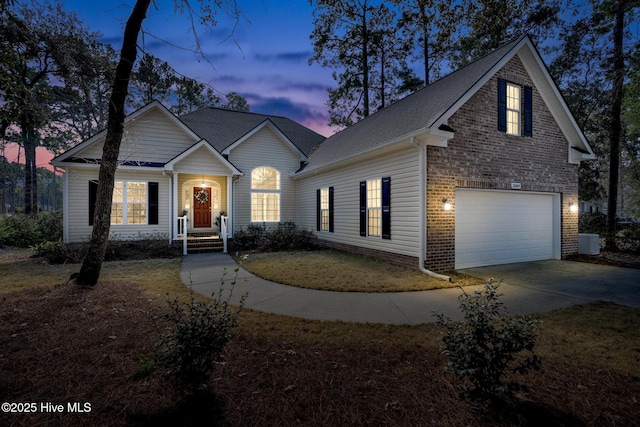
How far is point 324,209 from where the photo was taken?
1286cm

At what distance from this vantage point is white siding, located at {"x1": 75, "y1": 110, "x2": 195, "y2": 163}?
12.0m

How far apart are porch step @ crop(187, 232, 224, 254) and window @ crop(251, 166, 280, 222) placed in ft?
8.08

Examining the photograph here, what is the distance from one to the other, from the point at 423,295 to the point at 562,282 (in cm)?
379

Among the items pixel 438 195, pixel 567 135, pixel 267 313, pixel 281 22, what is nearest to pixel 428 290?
pixel 438 195

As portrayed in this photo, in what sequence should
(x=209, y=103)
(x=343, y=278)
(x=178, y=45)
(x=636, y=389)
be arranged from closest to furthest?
(x=636, y=389)
(x=178, y=45)
(x=343, y=278)
(x=209, y=103)

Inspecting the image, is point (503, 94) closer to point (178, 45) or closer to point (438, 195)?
point (438, 195)

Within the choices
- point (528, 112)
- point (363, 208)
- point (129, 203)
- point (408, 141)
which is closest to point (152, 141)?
point (129, 203)

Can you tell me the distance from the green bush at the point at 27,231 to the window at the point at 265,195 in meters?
8.36

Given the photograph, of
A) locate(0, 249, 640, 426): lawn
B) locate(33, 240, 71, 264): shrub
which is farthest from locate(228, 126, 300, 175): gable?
locate(0, 249, 640, 426): lawn

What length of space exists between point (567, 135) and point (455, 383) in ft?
37.4

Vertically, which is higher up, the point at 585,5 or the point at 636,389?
the point at 585,5

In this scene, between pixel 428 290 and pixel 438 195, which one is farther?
pixel 438 195

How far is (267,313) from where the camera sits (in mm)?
4699

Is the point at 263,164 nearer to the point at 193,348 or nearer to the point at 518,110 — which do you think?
the point at 518,110
